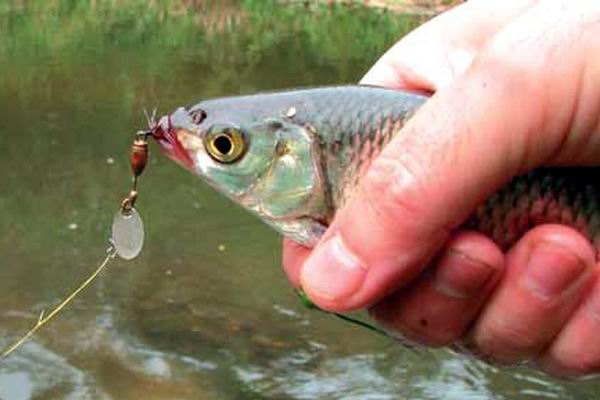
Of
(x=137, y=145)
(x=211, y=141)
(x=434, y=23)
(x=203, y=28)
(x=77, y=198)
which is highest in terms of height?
(x=203, y=28)

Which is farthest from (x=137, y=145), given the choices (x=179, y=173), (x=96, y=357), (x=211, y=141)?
(x=179, y=173)

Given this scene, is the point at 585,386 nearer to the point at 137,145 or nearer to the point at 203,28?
the point at 137,145

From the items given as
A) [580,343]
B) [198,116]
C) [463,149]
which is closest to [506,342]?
[580,343]

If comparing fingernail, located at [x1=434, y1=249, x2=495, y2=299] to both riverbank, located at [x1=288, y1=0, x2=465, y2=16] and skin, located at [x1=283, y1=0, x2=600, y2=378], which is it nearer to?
skin, located at [x1=283, y1=0, x2=600, y2=378]

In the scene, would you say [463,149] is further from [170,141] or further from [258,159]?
[170,141]

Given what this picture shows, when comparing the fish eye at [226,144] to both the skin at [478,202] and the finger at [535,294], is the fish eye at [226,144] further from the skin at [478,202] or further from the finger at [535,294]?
the finger at [535,294]

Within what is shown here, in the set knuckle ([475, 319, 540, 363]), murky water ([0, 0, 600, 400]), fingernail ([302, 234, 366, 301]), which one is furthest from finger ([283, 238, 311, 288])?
murky water ([0, 0, 600, 400])
